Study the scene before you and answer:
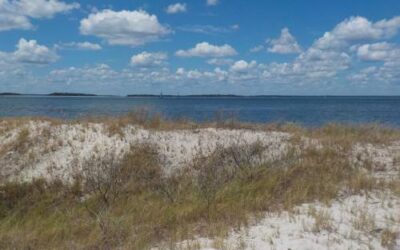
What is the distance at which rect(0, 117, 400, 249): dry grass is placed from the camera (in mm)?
7801

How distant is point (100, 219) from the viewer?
789cm

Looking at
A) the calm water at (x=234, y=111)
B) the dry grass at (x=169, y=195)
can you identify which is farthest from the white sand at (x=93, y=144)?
the calm water at (x=234, y=111)

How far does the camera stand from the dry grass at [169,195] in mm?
7801

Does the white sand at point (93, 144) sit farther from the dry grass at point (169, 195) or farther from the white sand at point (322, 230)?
the white sand at point (322, 230)

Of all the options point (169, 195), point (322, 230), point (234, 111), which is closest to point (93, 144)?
point (169, 195)

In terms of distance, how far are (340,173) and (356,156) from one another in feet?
7.73

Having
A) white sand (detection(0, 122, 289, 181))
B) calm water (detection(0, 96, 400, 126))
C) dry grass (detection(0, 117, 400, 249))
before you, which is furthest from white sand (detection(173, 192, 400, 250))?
calm water (detection(0, 96, 400, 126))

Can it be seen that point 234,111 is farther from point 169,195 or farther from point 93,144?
point 169,195

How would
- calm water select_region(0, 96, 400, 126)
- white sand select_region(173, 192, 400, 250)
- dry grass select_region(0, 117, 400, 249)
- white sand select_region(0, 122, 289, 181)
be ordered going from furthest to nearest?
calm water select_region(0, 96, 400, 126), white sand select_region(0, 122, 289, 181), dry grass select_region(0, 117, 400, 249), white sand select_region(173, 192, 400, 250)

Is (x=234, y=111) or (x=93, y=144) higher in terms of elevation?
(x=234, y=111)

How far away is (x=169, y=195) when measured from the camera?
995cm

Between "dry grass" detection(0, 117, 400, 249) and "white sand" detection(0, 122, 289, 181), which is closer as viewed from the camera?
"dry grass" detection(0, 117, 400, 249)

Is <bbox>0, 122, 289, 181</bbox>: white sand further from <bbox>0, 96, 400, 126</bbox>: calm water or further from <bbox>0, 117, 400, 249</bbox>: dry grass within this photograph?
<bbox>0, 96, 400, 126</bbox>: calm water

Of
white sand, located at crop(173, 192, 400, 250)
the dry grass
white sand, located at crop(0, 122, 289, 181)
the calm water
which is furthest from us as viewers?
the calm water
